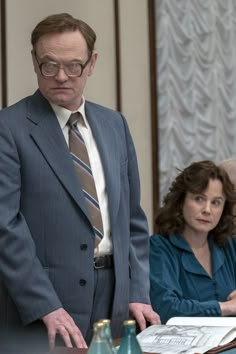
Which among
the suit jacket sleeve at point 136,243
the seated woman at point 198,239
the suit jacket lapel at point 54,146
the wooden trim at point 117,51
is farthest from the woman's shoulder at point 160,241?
the wooden trim at point 117,51

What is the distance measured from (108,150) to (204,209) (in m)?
1.07

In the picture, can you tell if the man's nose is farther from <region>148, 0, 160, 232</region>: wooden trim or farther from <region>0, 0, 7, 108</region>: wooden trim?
<region>148, 0, 160, 232</region>: wooden trim

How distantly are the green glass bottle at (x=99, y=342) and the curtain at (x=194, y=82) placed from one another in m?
4.28

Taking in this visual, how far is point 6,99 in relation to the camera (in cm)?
477

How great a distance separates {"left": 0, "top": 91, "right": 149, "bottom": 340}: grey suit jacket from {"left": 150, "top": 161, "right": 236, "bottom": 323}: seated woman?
0.88 meters

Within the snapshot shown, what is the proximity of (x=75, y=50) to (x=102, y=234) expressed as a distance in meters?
0.56

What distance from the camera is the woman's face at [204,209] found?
3.48m

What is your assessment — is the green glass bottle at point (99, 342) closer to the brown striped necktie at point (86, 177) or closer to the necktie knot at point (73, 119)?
the brown striped necktie at point (86, 177)

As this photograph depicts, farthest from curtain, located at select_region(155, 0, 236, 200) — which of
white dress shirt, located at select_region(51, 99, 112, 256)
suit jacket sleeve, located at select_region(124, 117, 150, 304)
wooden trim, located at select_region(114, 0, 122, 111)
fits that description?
white dress shirt, located at select_region(51, 99, 112, 256)

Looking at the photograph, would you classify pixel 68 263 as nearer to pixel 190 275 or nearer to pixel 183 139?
pixel 190 275

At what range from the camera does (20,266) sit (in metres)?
2.26

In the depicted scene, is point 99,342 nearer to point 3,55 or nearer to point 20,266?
point 20,266

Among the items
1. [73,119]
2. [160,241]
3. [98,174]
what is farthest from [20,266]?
[160,241]

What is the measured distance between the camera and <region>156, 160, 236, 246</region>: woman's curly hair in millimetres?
3504
